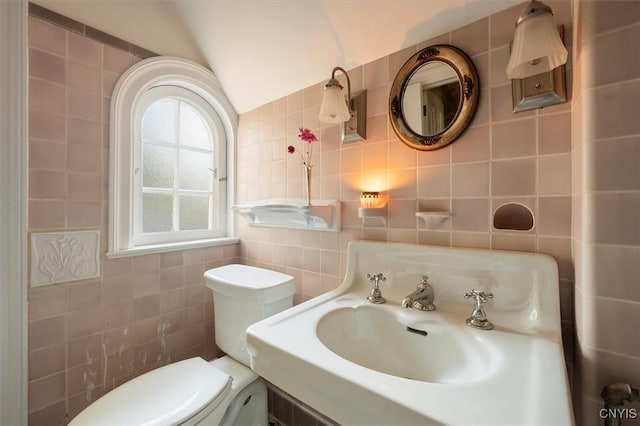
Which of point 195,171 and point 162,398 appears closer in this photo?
point 162,398

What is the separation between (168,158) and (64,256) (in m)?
0.66

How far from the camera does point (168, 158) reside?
144cm

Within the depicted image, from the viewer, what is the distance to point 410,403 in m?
0.40

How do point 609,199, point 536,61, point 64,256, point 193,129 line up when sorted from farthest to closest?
1. point 193,129
2. point 64,256
3. point 536,61
4. point 609,199

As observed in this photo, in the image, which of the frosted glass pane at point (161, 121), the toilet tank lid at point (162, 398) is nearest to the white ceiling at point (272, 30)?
the frosted glass pane at point (161, 121)

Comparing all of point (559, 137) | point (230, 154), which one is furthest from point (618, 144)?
point (230, 154)

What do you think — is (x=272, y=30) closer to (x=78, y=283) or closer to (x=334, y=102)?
(x=334, y=102)

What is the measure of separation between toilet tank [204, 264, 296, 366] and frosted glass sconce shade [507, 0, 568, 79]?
1.06 m

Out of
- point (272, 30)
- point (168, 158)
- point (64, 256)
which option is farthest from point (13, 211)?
point (272, 30)

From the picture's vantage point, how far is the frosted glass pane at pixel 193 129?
1.49 metres

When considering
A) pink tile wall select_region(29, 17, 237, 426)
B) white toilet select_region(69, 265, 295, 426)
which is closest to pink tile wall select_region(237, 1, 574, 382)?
white toilet select_region(69, 265, 295, 426)

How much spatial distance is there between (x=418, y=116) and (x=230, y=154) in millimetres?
1184

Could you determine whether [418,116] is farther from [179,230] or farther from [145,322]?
[145,322]

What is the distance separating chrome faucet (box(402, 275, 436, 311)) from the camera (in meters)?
0.79
